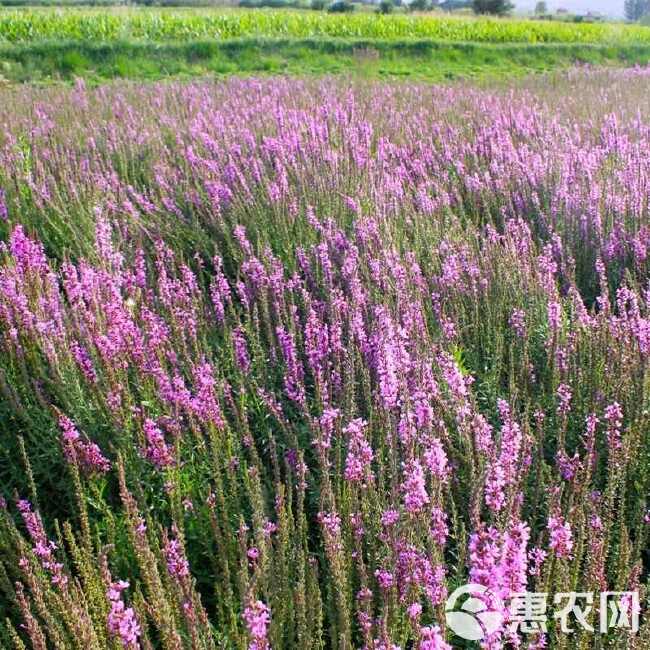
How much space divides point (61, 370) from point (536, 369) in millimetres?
1852

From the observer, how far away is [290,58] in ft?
59.7

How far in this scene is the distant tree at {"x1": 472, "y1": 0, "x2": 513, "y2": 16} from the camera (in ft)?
130

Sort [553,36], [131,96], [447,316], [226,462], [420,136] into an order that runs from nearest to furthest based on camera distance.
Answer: [226,462], [447,316], [420,136], [131,96], [553,36]

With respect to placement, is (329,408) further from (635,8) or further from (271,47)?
(635,8)

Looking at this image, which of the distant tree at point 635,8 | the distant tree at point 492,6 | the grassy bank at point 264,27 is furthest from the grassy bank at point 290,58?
the distant tree at point 635,8

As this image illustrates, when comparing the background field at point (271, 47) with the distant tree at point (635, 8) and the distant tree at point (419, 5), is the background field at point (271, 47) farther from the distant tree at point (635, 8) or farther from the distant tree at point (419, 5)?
the distant tree at point (635, 8)

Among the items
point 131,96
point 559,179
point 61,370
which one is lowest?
point 61,370

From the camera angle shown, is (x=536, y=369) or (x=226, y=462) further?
(x=536, y=369)

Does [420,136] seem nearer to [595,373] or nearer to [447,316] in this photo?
[447,316]

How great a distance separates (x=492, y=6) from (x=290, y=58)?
1051 inches

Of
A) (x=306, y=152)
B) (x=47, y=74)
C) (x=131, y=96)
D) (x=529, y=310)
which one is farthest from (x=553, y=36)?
(x=529, y=310)

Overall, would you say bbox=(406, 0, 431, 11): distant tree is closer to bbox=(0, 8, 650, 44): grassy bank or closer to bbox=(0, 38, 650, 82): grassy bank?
bbox=(0, 8, 650, 44): grassy bank

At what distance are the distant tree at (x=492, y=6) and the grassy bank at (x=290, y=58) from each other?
62.0 feet

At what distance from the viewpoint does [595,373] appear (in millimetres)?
2439
